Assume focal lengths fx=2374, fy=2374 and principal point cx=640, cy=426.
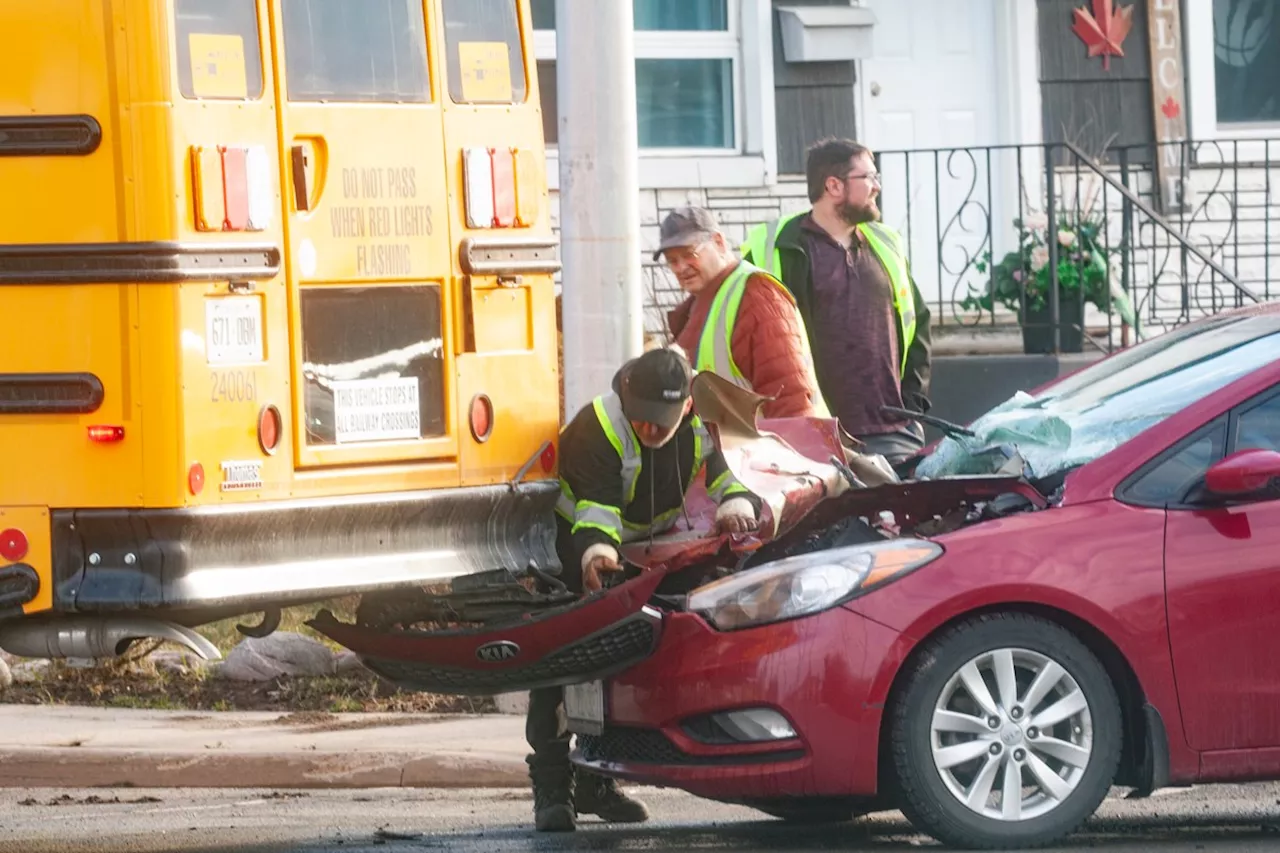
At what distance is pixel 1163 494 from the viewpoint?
6.59 meters

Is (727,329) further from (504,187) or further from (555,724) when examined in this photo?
(555,724)

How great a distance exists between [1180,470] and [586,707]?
71.1 inches

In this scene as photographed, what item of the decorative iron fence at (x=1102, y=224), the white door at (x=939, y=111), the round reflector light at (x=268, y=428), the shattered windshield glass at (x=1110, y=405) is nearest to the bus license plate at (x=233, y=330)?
the round reflector light at (x=268, y=428)

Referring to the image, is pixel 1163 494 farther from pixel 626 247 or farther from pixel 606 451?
pixel 626 247

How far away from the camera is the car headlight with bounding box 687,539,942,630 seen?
6402 millimetres

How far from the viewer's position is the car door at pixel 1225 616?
6.47 metres

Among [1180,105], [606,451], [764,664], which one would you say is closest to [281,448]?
[606,451]

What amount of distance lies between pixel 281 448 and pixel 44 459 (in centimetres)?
66

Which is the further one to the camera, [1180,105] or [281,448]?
[1180,105]

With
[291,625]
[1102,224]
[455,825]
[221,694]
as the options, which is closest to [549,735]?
[455,825]

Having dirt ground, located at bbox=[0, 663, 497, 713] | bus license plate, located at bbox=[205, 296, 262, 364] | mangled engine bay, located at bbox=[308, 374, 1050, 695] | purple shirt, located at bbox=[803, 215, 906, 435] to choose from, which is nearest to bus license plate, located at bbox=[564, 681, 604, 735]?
mangled engine bay, located at bbox=[308, 374, 1050, 695]

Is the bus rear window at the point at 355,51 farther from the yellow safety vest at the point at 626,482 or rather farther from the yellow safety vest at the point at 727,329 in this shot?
the yellow safety vest at the point at 727,329

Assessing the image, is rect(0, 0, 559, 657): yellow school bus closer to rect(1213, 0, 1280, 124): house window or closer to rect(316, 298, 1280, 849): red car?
rect(316, 298, 1280, 849): red car

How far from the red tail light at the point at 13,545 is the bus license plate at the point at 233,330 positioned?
68 centimetres
